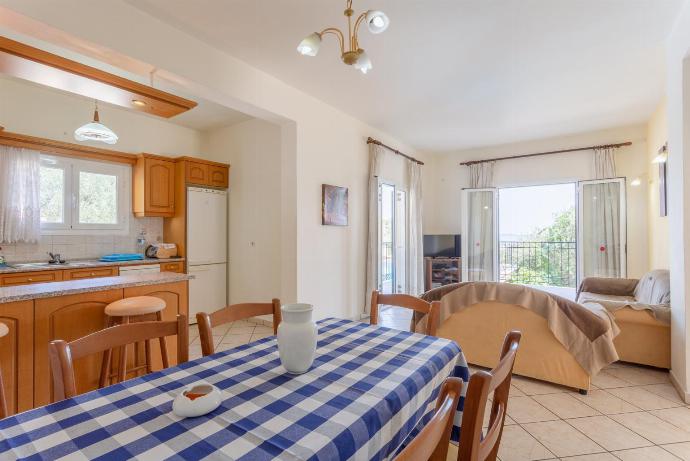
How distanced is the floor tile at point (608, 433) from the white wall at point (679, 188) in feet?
2.53

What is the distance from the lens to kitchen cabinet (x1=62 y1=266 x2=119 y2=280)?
3.54 metres

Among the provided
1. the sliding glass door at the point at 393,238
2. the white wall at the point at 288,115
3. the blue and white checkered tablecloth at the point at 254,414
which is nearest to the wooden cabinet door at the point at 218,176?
the white wall at the point at 288,115

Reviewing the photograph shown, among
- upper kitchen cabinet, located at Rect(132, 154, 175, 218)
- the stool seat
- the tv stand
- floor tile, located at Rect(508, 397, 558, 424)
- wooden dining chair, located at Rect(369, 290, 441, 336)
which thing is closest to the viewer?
wooden dining chair, located at Rect(369, 290, 441, 336)

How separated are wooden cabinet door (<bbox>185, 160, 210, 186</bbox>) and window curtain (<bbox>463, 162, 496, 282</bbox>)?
4486 millimetres

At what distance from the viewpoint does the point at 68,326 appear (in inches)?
80.2

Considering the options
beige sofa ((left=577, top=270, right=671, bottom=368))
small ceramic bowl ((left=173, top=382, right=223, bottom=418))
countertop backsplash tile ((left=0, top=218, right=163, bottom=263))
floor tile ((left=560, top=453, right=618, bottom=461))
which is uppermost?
countertop backsplash tile ((left=0, top=218, right=163, bottom=263))

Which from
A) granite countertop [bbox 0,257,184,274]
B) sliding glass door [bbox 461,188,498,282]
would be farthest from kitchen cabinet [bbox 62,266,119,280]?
sliding glass door [bbox 461,188,498,282]

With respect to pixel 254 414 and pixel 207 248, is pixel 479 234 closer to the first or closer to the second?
pixel 207 248

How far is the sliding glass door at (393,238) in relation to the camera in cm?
534

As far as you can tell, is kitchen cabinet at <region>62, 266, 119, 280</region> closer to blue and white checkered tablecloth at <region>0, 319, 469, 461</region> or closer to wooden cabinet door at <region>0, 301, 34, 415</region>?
wooden cabinet door at <region>0, 301, 34, 415</region>

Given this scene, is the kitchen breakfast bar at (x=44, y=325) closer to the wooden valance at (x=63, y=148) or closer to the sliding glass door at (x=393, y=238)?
the wooden valance at (x=63, y=148)

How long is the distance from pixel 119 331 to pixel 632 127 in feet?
21.4

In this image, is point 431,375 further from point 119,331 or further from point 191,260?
point 191,260

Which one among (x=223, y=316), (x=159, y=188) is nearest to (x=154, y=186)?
(x=159, y=188)
